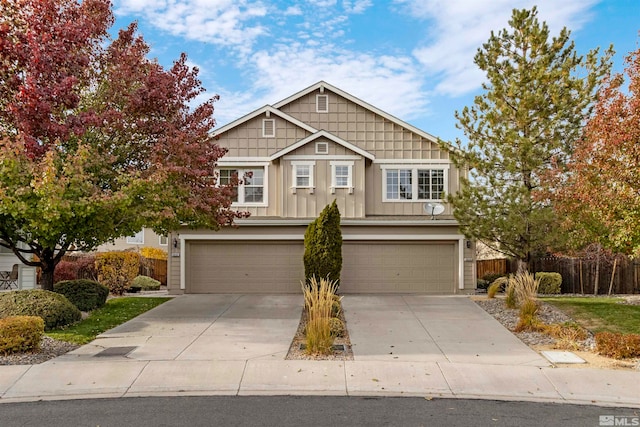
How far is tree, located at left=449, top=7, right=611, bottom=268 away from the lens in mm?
15812

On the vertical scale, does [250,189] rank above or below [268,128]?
below

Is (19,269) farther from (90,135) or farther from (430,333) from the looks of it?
(430,333)

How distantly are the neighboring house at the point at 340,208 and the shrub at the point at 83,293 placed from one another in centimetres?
393

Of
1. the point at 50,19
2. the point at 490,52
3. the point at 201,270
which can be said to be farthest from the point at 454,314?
the point at 50,19

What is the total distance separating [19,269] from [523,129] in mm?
17220

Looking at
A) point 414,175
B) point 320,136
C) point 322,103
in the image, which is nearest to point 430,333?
point 414,175

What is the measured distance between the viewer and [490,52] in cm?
1652

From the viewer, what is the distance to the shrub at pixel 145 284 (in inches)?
873

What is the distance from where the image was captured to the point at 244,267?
1984cm

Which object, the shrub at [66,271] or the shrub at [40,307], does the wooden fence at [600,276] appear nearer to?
the shrub at [40,307]

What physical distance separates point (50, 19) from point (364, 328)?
958 cm

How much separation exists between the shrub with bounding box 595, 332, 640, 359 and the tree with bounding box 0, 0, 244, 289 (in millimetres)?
8888

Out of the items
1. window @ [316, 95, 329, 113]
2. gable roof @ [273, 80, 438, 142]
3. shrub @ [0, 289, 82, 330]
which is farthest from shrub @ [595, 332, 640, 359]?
window @ [316, 95, 329, 113]

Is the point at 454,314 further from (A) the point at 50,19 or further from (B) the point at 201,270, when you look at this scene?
(A) the point at 50,19
